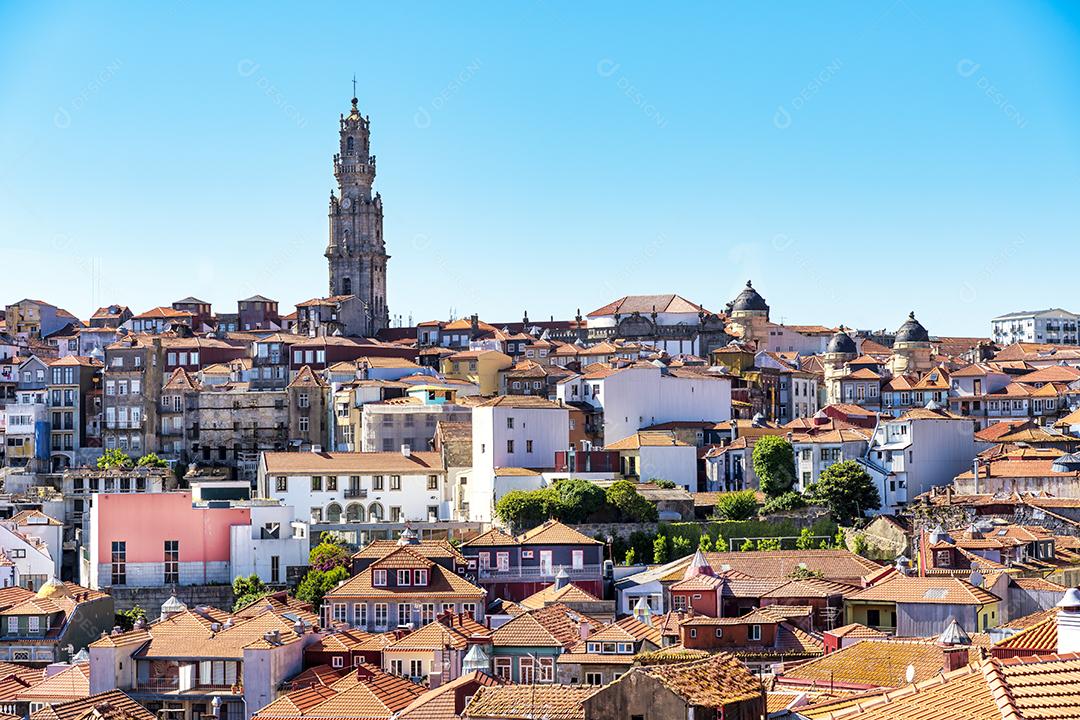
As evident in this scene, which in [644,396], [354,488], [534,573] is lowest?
[534,573]

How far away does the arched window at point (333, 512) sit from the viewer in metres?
67.8

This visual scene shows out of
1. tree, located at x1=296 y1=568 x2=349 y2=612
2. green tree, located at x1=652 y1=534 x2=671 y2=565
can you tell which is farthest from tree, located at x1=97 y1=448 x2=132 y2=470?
green tree, located at x1=652 y1=534 x2=671 y2=565

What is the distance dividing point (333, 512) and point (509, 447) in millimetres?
6779

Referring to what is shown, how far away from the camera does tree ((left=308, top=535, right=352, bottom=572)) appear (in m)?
60.1

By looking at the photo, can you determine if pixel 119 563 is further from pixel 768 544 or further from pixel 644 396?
pixel 644 396

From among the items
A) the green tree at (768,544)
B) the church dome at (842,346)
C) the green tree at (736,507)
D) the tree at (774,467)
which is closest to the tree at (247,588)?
the green tree at (736,507)

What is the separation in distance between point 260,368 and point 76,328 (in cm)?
2863

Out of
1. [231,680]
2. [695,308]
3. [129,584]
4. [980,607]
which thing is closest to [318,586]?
[129,584]

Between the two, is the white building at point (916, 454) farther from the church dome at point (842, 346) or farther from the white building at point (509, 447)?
the church dome at point (842, 346)

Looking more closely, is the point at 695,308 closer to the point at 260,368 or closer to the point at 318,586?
the point at 260,368

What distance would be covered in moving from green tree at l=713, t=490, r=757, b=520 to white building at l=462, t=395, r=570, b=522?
20.6 feet

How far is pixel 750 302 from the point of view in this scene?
10806cm

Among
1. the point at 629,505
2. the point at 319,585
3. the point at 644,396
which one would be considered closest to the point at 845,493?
the point at 629,505

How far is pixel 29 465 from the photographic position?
83.3 m
